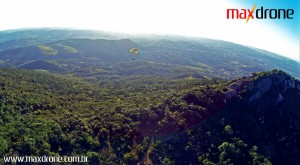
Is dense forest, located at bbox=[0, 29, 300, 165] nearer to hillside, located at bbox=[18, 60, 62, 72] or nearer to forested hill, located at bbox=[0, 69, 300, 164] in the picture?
forested hill, located at bbox=[0, 69, 300, 164]

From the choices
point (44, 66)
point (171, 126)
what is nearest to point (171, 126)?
point (171, 126)

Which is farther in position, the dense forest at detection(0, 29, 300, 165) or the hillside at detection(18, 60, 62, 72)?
the hillside at detection(18, 60, 62, 72)

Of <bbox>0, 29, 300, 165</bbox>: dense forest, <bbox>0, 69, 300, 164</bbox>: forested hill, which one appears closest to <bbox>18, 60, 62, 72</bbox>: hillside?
<bbox>0, 29, 300, 165</bbox>: dense forest

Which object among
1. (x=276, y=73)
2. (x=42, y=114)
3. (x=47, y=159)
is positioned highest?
(x=276, y=73)

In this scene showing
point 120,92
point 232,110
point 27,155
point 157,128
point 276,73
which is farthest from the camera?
point 120,92

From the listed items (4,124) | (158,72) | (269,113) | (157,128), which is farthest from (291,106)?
(158,72)

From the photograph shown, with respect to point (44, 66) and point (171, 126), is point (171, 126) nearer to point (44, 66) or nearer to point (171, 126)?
point (171, 126)

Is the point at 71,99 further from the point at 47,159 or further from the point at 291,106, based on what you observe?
the point at 291,106

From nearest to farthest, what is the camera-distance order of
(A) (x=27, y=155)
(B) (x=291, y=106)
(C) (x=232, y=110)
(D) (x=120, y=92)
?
(A) (x=27, y=155), (C) (x=232, y=110), (B) (x=291, y=106), (D) (x=120, y=92)
